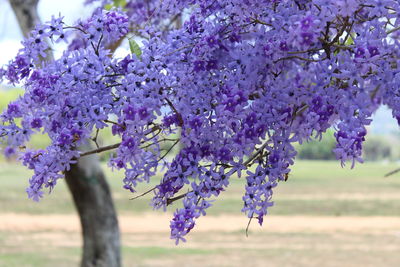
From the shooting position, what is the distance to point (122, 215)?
90.4ft

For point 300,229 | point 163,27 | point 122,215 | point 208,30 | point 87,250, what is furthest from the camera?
point 122,215

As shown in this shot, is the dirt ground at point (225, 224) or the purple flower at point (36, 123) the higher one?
the dirt ground at point (225, 224)

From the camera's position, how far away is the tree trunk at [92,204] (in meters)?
8.15

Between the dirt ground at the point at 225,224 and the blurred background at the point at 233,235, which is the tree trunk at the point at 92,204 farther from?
the dirt ground at the point at 225,224

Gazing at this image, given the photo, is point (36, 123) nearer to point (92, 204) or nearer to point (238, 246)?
point (92, 204)

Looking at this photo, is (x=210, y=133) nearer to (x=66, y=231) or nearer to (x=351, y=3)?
(x=351, y=3)

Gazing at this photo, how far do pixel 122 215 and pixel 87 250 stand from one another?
18813mm

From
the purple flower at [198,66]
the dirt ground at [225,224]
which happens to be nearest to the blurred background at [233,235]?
the dirt ground at [225,224]

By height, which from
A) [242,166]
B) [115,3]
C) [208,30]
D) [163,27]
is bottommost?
[242,166]

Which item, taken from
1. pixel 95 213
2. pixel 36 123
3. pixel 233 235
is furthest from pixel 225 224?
pixel 36 123

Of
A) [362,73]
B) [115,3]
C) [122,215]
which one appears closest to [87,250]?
[115,3]

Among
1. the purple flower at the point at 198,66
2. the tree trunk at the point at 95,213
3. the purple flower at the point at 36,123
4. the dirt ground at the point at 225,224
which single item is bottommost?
the purple flower at the point at 36,123

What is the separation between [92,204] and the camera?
841 cm

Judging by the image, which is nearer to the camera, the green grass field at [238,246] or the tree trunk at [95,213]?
the tree trunk at [95,213]
